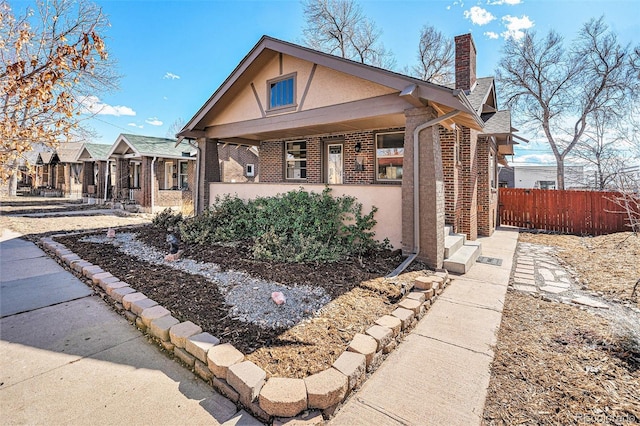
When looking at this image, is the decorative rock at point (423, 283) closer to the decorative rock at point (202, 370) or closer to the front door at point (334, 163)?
the decorative rock at point (202, 370)

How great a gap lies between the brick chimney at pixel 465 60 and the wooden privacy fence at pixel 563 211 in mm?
5516

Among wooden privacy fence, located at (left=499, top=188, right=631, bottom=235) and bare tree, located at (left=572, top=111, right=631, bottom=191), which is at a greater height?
bare tree, located at (left=572, top=111, right=631, bottom=191)

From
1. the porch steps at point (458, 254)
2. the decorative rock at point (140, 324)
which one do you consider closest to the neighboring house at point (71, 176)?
the decorative rock at point (140, 324)

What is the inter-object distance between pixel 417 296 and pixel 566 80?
25.6 m

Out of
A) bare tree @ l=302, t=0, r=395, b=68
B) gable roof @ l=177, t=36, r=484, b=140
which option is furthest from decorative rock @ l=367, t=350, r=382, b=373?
bare tree @ l=302, t=0, r=395, b=68

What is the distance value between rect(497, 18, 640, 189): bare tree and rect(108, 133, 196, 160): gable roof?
23954 mm

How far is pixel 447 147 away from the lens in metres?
7.25

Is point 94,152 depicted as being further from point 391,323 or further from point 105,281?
point 391,323

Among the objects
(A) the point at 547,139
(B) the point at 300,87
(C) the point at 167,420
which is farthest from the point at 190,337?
(A) the point at 547,139

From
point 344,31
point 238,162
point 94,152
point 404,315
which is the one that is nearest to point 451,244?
point 404,315

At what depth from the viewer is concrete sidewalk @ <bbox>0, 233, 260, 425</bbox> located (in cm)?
213

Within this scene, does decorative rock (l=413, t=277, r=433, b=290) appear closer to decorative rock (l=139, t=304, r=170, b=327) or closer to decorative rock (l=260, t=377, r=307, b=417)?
decorative rock (l=260, t=377, r=307, b=417)

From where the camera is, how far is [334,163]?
970 cm

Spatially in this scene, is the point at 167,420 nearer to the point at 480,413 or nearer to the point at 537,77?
the point at 480,413
